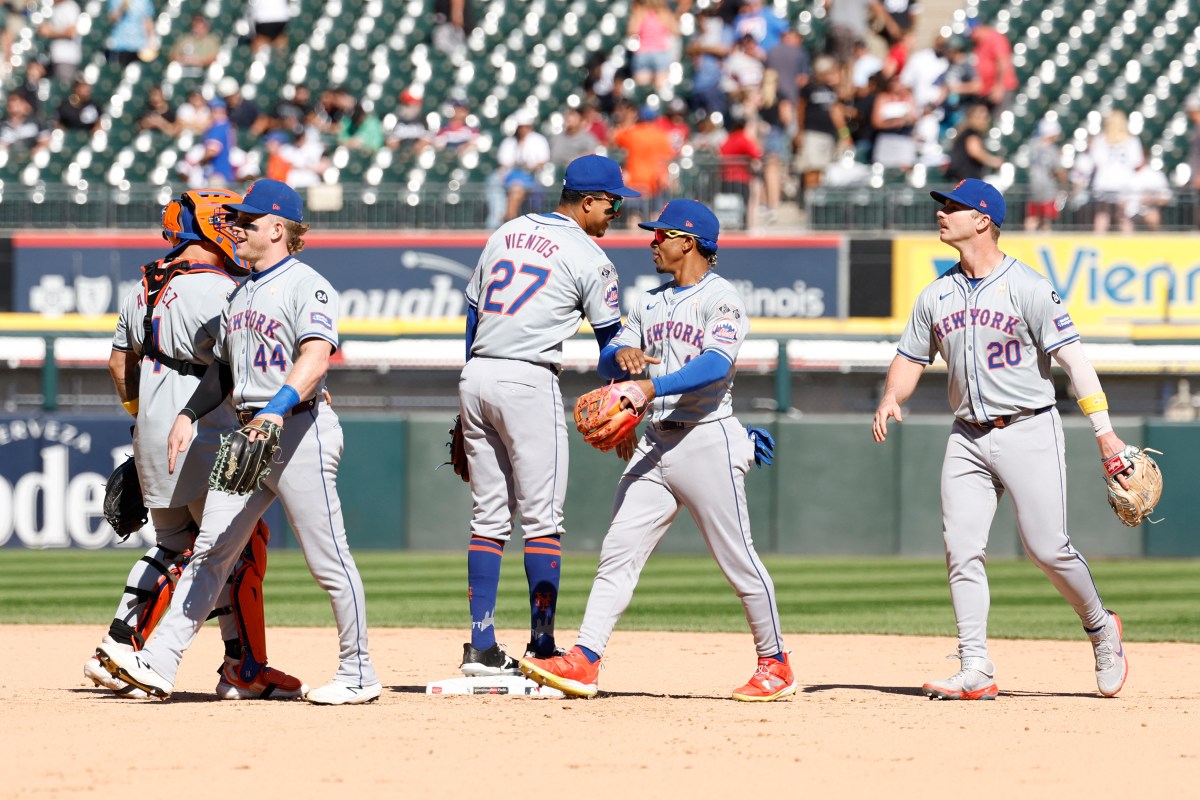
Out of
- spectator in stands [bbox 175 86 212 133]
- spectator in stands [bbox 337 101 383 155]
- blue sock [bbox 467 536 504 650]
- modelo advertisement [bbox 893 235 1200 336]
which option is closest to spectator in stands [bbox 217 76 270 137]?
spectator in stands [bbox 175 86 212 133]

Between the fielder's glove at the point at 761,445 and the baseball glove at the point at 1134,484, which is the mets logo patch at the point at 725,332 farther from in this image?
the baseball glove at the point at 1134,484

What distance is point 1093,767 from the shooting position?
201 inches

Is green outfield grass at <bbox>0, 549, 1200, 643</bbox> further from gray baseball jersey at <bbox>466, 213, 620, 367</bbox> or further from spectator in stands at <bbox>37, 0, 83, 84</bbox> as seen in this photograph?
spectator in stands at <bbox>37, 0, 83, 84</bbox>

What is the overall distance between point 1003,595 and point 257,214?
6905mm

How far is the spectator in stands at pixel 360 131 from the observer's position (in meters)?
18.7

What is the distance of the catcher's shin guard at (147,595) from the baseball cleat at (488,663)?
1.12 metres

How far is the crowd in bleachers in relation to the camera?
1697 centimetres

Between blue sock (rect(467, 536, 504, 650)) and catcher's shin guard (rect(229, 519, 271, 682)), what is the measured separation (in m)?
0.78

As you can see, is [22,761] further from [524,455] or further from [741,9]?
[741,9]

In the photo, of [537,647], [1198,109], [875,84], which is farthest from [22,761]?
[1198,109]

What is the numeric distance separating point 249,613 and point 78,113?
14.1m

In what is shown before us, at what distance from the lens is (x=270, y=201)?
616 centimetres

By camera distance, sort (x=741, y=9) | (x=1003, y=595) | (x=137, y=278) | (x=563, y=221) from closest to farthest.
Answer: (x=563, y=221), (x=1003, y=595), (x=137, y=278), (x=741, y=9)

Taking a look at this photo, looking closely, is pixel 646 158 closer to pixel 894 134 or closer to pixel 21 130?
pixel 894 134
